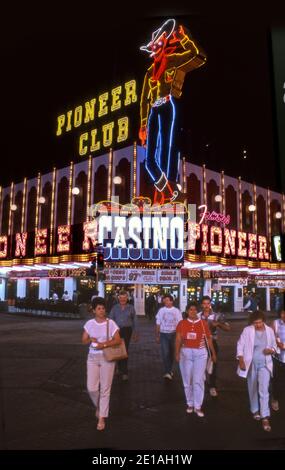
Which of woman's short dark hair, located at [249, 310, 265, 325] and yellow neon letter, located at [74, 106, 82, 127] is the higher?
yellow neon letter, located at [74, 106, 82, 127]

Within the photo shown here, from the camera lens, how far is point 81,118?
4025 cm

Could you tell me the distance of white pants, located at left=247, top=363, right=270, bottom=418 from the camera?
7.45m

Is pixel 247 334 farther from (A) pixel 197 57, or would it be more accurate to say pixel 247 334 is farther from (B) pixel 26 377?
(A) pixel 197 57

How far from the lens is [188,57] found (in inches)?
1119

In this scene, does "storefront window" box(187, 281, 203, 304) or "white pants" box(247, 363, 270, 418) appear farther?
"storefront window" box(187, 281, 203, 304)

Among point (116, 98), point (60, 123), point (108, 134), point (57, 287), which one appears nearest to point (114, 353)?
point (108, 134)

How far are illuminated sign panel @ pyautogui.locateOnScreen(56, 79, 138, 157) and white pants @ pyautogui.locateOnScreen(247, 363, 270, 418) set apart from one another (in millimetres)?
28275

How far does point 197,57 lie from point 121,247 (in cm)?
1256

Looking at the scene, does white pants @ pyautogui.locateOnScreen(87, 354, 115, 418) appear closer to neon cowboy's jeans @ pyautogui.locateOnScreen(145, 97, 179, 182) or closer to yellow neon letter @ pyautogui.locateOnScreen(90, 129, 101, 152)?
neon cowboy's jeans @ pyautogui.locateOnScreen(145, 97, 179, 182)

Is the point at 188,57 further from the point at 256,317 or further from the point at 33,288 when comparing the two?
the point at 33,288

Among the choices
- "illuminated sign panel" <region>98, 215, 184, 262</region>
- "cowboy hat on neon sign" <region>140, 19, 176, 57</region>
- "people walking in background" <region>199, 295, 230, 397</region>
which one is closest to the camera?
"people walking in background" <region>199, 295, 230, 397</region>

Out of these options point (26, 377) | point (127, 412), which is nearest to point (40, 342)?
point (26, 377)

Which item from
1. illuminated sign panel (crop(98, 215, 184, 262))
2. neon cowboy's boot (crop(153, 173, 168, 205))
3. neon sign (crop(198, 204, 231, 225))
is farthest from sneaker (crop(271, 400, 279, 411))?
neon sign (crop(198, 204, 231, 225))

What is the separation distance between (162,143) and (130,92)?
873 centimetres
